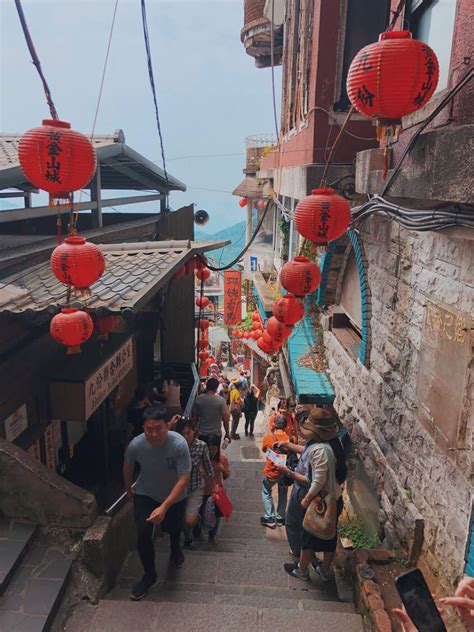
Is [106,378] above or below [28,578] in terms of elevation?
above

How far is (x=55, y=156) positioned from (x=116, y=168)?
6.01m

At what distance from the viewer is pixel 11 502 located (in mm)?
4672

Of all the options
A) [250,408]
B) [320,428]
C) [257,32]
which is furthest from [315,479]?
[257,32]

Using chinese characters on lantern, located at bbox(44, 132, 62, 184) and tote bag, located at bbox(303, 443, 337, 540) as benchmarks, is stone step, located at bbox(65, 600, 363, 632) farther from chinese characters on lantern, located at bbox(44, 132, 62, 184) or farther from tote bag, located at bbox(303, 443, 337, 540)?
chinese characters on lantern, located at bbox(44, 132, 62, 184)

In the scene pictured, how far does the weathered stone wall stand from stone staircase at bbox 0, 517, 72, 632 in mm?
3719

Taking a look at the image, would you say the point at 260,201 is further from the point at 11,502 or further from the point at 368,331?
the point at 11,502

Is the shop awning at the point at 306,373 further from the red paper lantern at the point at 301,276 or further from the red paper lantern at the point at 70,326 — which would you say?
the red paper lantern at the point at 70,326

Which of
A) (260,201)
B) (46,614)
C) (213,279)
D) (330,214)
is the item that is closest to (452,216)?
(330,214)

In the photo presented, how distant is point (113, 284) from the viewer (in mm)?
6082

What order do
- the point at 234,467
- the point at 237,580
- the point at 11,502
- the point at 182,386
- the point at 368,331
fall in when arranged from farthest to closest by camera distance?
1. the point at 182,386
2. the point at 234,467
3. the point at 368,331
4. the point at 237,580
5. the point at 11,502

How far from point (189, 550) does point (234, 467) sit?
565cm

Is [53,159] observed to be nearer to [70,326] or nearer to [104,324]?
[70,326]

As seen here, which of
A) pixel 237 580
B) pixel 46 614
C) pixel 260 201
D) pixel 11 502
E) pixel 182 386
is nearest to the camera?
pixel 46 614

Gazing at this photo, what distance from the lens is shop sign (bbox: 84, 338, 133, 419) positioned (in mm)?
6332
